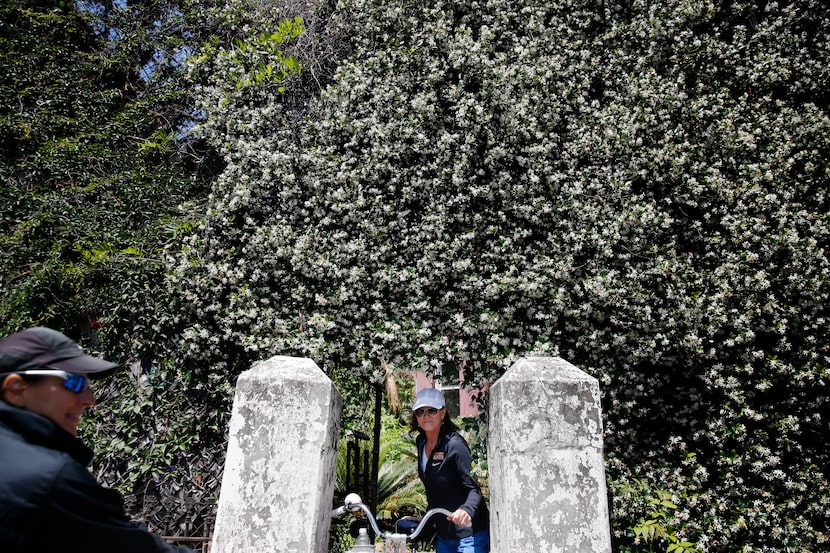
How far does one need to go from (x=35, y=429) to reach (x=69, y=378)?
226mm

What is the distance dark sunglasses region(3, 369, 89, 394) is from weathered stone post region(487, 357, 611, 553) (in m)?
2.31

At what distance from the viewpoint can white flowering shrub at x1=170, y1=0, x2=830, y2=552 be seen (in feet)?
16.3

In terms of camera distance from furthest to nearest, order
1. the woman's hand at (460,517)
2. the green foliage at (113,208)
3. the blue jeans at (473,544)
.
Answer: the green foliage at (113,208), the blue jeans at (473,544), the woman's hand at (460,517)

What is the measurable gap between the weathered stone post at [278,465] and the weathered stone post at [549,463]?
1.12 metres

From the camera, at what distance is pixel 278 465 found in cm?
345

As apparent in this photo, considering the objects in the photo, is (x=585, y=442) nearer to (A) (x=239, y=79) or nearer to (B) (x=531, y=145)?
(B) (x=531, y=145)

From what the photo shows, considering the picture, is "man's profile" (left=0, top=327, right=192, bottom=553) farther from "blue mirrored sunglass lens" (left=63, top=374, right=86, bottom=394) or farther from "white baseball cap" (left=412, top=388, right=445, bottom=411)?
"white baseball cap" (left=412, top=388, right=445, bottom=411)

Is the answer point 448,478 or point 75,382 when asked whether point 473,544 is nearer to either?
point 448,478

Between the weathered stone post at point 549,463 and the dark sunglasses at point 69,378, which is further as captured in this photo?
the weathered stone post at point 549,463

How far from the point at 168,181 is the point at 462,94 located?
334 cm

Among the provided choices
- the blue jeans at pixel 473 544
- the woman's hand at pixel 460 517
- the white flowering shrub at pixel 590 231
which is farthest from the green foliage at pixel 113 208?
the woman's hand at pixel 460 517

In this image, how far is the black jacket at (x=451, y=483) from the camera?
3889 millimetres

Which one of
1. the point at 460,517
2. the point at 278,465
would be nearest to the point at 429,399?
the point at 460,517

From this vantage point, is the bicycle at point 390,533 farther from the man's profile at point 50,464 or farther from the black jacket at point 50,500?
the black jacket at point 50,500
